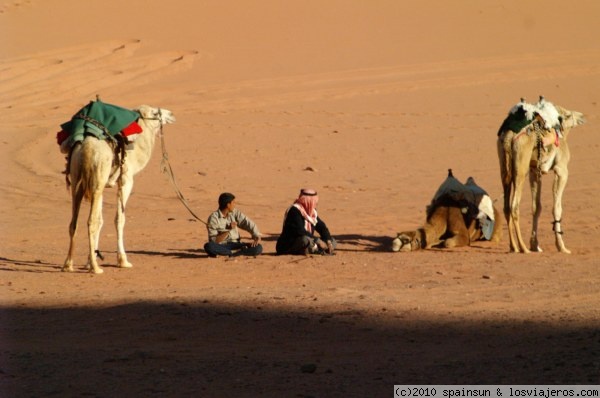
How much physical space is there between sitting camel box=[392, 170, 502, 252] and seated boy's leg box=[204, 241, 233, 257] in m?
2.33

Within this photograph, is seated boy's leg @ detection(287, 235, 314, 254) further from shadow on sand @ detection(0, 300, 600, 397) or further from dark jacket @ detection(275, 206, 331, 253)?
shadow on sand @ detection(0, 300, 600, 397)

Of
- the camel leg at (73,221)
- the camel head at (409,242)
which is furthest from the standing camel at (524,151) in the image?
the camel leg at (73,221)

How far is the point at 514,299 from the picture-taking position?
32.2ft

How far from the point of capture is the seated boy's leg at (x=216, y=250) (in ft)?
42.6

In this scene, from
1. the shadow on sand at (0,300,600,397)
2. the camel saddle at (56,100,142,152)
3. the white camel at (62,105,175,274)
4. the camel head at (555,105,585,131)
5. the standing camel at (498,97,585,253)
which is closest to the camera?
the shadow on sand at (0,300,600,397)

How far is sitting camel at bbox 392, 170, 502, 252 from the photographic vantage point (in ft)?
43.8

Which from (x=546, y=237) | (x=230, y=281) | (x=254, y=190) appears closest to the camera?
(x=230, y=281)

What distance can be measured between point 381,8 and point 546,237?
27823 mm

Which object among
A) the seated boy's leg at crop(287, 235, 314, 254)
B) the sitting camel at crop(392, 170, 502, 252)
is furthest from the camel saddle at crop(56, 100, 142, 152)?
the sitting camel at crop(392, 170, 502, 252)

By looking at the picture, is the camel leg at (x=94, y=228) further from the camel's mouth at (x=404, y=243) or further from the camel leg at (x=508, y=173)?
the camel leg at (x=508, y=173)

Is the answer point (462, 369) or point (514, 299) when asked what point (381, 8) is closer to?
point (514, 299)

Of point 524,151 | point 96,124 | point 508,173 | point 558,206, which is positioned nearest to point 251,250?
point 96,124

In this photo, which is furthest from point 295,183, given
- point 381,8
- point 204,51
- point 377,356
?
point 381,8

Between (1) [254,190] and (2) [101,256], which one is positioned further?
(1) [254,190]
